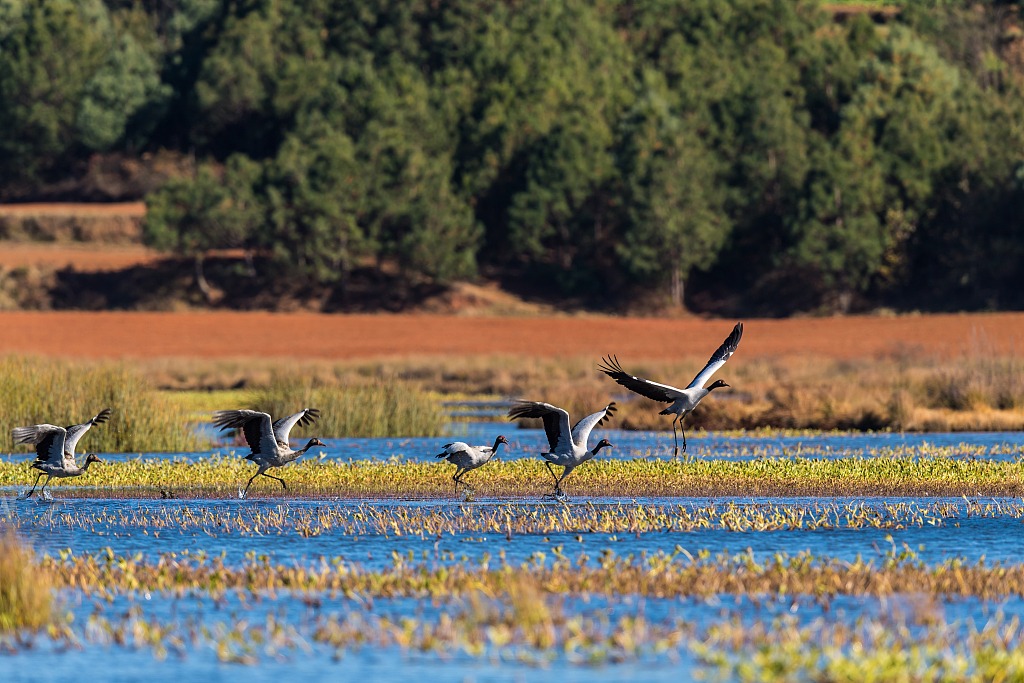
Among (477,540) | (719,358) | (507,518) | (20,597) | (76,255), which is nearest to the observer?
(20,597)

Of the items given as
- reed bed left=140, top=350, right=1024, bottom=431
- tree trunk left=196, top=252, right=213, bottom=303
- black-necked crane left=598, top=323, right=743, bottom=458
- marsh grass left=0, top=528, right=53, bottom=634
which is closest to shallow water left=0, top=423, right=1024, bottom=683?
marsh grass left=0, top=528, right=53, bottom=634

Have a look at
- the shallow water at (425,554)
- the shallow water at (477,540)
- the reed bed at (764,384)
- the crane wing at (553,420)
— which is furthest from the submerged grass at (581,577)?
the reed bed at (764,384)

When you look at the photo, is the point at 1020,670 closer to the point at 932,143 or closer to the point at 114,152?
the point at 932,143

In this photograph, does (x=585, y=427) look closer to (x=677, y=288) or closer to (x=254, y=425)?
(x=254, y=425)

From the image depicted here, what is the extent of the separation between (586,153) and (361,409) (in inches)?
2581

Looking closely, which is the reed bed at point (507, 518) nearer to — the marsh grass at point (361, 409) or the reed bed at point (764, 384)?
the marsh grass at point (361, 409)

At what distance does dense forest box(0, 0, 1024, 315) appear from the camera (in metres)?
97.3

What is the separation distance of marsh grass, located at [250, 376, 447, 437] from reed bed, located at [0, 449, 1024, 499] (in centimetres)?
826

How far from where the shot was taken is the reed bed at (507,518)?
20766mm

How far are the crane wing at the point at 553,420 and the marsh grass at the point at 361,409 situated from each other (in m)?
15.1

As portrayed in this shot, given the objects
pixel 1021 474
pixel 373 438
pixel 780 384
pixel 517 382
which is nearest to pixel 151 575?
pixel 1021 474

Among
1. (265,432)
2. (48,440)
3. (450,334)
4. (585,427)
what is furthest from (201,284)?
(585,427)

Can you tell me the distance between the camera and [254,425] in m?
22.9

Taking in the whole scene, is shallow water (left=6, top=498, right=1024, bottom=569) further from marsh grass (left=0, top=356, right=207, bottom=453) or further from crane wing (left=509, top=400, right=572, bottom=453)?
marsh grass (left=0, top=356, right=207, bottom=453)
